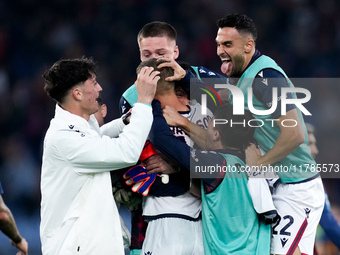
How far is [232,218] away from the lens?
376cm

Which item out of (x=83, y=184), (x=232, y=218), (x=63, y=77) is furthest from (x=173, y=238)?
(x=63, y=77)

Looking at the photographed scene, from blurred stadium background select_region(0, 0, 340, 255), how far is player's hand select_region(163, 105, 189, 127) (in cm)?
519

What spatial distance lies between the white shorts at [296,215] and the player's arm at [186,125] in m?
0.67

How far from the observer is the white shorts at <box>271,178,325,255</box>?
12.8ft

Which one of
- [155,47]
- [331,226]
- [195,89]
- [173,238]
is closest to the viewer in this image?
[173,238]

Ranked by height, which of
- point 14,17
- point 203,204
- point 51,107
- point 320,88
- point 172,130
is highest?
point 14,17

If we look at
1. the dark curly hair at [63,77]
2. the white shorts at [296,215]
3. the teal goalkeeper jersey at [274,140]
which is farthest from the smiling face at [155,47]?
the white shorts at [296,215]

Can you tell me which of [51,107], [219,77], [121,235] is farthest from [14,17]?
[121,235]

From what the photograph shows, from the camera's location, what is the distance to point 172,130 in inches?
158

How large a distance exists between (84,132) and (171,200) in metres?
0.76

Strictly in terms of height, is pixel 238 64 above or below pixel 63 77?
above

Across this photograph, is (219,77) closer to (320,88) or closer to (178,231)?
(178,231)

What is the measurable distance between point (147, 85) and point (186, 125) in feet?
1.31

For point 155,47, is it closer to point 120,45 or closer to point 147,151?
point 147,151
